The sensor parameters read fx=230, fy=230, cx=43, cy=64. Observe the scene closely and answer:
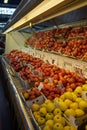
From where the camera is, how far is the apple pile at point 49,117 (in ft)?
6.41

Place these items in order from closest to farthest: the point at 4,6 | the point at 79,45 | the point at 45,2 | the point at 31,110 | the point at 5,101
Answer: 1. the point at 45,2
2. the point at 31,110
3. the point at 79,45
4. the point at 5,101
5. the point at 4,6

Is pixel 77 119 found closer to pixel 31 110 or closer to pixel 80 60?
pixel 31 110

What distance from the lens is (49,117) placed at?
221cm

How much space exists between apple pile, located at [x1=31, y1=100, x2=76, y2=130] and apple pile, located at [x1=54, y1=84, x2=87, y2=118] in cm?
7

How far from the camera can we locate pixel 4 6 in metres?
17.1

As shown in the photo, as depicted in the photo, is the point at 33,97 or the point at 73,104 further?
the point at 33,97

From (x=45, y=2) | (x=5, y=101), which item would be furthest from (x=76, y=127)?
(x=5, y=101)

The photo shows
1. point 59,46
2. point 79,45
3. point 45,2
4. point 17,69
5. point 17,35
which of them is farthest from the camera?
point 17,35

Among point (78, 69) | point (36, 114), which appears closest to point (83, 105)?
point (36, 114)

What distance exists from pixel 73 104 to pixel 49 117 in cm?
29

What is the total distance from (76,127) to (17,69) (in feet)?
11.1

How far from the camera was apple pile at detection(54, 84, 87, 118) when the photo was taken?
2164 mm

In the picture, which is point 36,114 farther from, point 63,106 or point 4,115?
point 4,115

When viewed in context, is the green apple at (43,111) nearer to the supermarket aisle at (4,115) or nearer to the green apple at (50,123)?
the green apple at (50,123)
